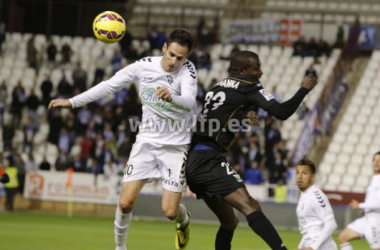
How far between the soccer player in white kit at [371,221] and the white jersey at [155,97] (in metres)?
2.29

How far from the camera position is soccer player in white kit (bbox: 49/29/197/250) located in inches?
366

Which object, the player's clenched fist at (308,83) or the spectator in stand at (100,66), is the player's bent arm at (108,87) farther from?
the spectator in stand at (100,66)

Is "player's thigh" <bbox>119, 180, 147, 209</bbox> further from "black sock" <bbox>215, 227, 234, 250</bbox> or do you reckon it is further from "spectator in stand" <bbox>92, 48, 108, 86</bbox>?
"spectator in stand" <bbox>92, 48, 108, 86</bbox>

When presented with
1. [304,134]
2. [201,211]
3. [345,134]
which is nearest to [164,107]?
[201,211]

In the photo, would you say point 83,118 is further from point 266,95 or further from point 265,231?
point 265,231

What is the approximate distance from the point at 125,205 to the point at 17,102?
17414mm

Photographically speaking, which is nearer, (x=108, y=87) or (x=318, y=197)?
(x=318, y=197)

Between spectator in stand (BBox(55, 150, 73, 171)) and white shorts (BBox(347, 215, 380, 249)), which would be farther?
spectator in stand (BBox(55, 150, 73, 171))

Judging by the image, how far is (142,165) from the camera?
31.0ft

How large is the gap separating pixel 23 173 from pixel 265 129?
6.43m

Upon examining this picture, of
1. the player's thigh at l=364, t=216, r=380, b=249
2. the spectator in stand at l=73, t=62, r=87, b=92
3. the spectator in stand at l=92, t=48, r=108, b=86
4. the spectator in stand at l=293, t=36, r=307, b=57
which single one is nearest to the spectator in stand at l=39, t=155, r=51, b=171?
the spectator in stand at l=73, t=62, r=87, b=92

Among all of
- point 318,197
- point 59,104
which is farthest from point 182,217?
point 59,104

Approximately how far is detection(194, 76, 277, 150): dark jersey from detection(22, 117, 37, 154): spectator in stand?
16637 millimetres

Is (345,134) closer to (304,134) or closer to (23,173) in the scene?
(304,134)
